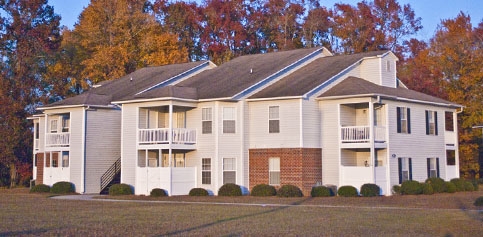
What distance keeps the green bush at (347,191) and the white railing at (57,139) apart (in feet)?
59.3

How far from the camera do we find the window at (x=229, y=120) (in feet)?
128

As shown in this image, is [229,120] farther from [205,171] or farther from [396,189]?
[396,189]

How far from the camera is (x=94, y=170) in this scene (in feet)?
143

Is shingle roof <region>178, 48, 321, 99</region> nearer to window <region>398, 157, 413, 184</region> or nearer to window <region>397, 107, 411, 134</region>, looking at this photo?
window <region>397, 107, 411, 134</region>

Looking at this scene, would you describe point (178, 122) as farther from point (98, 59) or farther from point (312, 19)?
point (312, 19)

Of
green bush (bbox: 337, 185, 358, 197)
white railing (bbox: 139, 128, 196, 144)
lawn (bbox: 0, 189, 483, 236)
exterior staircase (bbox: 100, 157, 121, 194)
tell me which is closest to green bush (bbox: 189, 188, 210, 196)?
white railing (bbox: 139, 128, 196, 144)

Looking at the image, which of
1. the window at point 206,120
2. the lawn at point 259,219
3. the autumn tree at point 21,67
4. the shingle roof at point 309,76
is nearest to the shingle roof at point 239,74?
the shingle roof at point 309,76

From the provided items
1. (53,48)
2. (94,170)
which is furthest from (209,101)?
(53,48)

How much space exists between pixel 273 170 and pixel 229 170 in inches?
101

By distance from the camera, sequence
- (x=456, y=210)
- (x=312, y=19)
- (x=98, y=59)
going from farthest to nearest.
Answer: (x=312, y=19) → (x=98, y=59) → (x=456, y=210)

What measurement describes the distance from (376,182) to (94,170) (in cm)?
1797

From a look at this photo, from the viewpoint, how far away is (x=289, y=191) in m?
36.0

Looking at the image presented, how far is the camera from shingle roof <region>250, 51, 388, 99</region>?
125 ft

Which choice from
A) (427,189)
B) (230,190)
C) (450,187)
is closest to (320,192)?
(230,190)
